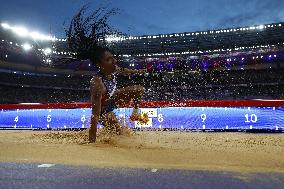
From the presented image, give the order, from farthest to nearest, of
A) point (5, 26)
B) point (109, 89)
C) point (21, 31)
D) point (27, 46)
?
point (27, 46)
point (21, 31)
point (5, 26)
point (109, 89)

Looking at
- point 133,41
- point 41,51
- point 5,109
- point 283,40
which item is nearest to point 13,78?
point 41,51

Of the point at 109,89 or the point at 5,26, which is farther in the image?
the point at 5,26

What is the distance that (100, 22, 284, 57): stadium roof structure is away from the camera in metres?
31.4

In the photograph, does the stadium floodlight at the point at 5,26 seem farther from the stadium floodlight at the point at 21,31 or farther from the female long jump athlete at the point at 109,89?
the female long jump athlete at the point at 109,89

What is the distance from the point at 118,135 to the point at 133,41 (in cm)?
2821

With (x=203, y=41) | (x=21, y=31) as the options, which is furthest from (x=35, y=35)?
(x=203, y=41)

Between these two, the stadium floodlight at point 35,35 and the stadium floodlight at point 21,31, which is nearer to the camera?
the stadium floodlight at point 21,31

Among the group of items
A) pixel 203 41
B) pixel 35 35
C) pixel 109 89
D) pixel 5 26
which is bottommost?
pixel 109 89

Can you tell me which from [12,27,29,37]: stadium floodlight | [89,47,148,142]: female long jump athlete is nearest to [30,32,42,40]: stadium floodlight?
[12,27,29,37]: stadium floodlight

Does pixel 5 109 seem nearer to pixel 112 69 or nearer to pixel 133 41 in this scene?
pixel 112 69

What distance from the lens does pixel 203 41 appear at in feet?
111

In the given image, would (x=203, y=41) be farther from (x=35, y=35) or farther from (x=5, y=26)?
(x=5, y=26)

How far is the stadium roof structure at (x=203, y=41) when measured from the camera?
3139 cm

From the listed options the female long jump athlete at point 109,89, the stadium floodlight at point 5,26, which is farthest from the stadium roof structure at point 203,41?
the female long jump athlete at point 109,89
